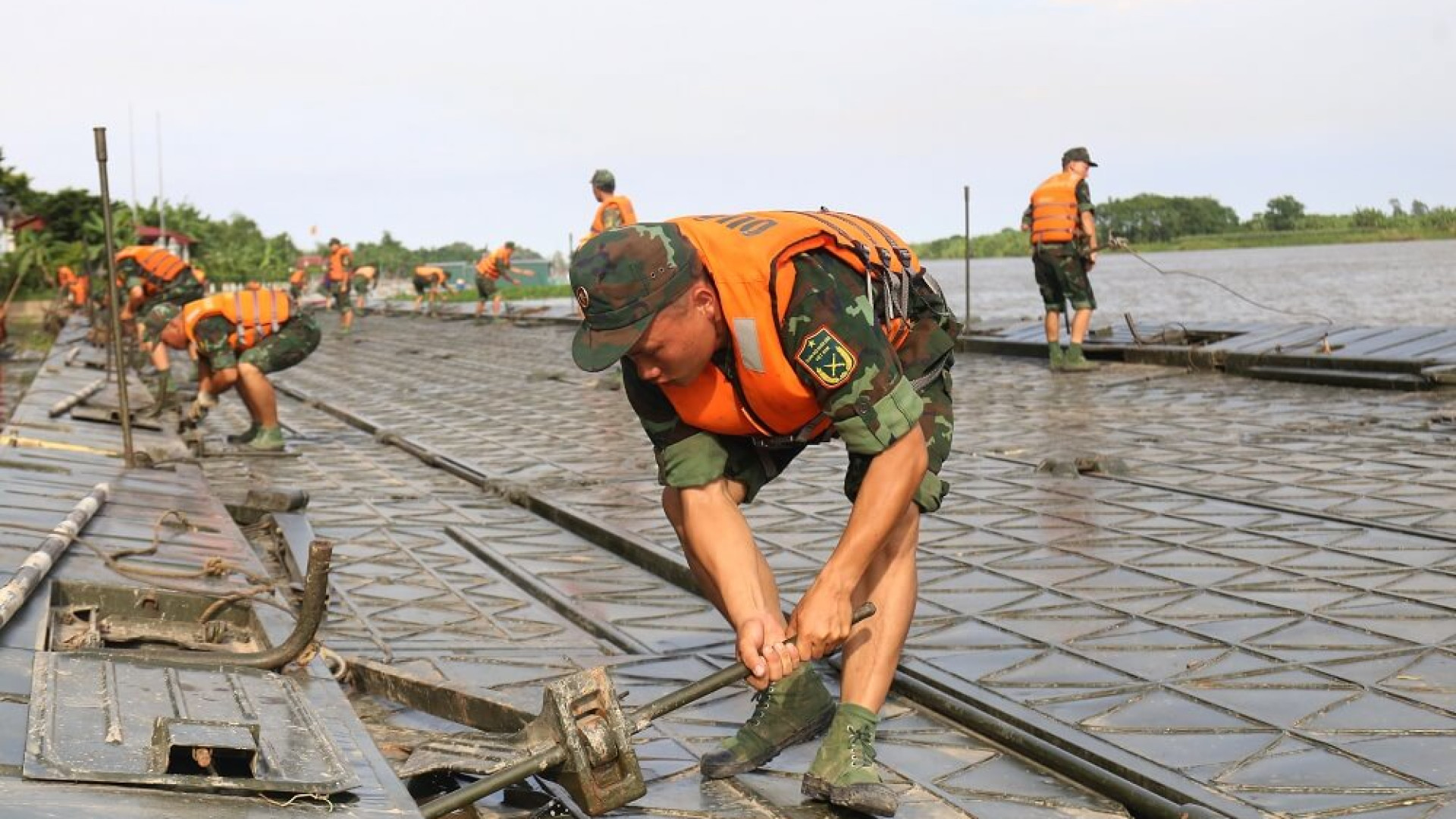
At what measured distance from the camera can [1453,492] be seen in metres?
7.53

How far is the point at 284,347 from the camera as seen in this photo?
38.0 feet

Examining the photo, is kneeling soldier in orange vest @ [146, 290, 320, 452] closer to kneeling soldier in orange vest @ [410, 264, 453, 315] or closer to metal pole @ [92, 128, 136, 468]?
metal pole @ [92, 128, 136, 468]

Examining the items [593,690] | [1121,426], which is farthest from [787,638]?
[1121,426]

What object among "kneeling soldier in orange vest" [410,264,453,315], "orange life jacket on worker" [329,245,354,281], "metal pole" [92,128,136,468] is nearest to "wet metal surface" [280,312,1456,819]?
"metal pole" [92,128,136,468]

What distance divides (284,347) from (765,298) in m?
8.62

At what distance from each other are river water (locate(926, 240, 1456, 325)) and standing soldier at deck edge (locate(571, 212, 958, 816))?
16245 mm

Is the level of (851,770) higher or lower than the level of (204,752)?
lower

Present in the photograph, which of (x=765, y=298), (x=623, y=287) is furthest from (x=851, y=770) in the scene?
(x=623, y=287)

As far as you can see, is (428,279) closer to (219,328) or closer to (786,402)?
(219,328)

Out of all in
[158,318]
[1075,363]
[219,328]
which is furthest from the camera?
[1075,363]

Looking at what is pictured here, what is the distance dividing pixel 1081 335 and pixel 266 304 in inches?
298

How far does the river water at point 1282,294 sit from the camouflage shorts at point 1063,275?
5.21m

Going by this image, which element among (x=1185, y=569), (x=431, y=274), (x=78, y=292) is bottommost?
(x=1185, y=569)

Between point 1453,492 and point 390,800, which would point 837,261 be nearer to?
point 390,800
